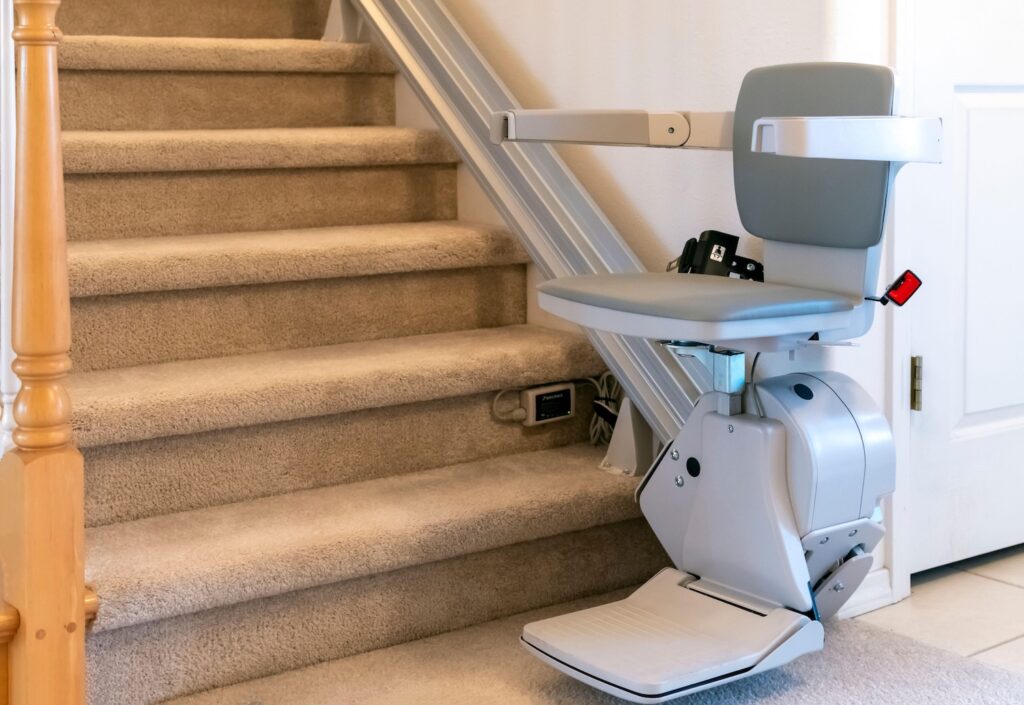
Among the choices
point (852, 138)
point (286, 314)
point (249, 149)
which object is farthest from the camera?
point (249, 149)

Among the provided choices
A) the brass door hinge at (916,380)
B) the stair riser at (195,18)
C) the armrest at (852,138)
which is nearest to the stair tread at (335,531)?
the brass door hinge at (916,380)

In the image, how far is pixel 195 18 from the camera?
309 cm

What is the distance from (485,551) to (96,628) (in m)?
0.62

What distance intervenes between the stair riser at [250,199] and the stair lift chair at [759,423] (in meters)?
0.82

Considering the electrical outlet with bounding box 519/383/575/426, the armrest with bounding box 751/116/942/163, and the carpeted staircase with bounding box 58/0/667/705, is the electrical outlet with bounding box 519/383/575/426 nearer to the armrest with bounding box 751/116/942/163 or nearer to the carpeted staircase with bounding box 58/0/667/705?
the carpeted staircase with bounding box 58/0/667/705

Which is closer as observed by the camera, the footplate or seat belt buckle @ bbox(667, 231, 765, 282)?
the footplate

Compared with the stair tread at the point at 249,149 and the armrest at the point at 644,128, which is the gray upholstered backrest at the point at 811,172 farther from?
the stair tread at the point at 249,149

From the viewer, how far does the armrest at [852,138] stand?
4.49 ft

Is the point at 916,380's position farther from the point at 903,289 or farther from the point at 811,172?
the point at 811,172

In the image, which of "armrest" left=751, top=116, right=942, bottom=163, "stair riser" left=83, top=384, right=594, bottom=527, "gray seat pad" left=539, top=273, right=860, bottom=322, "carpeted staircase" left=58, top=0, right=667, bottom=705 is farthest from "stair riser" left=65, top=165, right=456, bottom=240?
"armrest" left=751, top=116, right=942, bottom=163

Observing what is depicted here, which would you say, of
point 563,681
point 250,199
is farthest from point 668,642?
point 250,199

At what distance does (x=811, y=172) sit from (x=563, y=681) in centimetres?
80

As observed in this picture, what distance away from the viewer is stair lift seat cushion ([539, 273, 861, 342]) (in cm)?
150

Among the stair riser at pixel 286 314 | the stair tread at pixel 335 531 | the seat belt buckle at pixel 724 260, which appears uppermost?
the seat belt buckle at pixel 724 260
